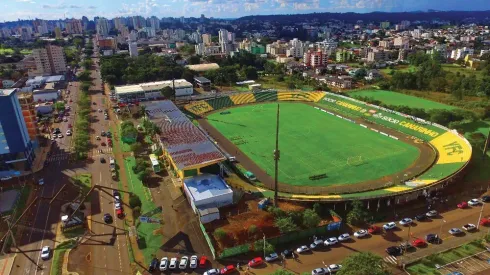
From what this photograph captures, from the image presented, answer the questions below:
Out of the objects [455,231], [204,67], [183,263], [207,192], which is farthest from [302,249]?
[204,67]

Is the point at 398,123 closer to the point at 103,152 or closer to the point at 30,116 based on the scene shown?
the point at 103,152

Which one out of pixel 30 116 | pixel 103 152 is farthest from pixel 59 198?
pixel 30 116

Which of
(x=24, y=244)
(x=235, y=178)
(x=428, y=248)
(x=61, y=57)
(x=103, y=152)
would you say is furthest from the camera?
(x=61, y=57)

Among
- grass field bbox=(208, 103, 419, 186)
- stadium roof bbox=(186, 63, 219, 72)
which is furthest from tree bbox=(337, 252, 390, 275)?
stadium roof bbox=(186, 63, 219, 72)

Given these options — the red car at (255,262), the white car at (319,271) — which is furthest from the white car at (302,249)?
the red car at (255,262)

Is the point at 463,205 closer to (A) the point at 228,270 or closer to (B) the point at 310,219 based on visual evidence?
(B) the point at 310,219

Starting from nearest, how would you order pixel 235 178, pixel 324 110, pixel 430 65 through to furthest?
pixel 235 178
pixel 324 110
pixel 430 65

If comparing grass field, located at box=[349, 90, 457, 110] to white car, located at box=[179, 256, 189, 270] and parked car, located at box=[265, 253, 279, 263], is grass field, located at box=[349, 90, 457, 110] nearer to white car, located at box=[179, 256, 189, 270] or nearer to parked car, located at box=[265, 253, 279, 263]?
parked car, located at box=[265, 253, 279, 263]
